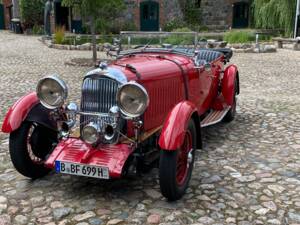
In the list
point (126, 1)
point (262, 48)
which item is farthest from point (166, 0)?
point (262, 48)

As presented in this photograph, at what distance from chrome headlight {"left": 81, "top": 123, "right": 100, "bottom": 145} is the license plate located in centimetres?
25

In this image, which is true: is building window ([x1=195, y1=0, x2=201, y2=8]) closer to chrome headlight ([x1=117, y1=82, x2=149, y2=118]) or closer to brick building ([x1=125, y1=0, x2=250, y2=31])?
brick building ([x1=125, y1=0, x2=250, y2=31])

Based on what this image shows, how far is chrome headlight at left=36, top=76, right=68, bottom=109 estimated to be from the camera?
3842 millimetres

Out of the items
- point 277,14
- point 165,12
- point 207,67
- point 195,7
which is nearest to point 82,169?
point 207,67

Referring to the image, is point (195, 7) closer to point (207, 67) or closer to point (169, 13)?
point (169, 13)

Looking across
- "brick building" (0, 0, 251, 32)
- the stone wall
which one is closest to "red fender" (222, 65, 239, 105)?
"brick building" (0, 0, 251, 32)

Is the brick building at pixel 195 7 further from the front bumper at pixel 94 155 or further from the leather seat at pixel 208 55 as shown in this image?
the front bumper at pixel 94 155

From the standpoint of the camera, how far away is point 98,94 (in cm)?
389

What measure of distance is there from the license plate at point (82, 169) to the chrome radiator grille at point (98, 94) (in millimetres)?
495

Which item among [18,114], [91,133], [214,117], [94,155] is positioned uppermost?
[18,114]

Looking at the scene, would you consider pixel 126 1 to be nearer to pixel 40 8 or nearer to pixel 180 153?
pixel 40 8

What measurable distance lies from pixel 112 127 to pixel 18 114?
97 cm

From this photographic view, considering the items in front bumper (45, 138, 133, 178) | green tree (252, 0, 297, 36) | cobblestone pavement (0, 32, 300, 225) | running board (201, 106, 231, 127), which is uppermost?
green tree (252, 0, 297, 36)

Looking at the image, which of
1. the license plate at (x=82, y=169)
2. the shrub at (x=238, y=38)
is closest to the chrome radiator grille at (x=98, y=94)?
the license plate at (x=82, y=169)
